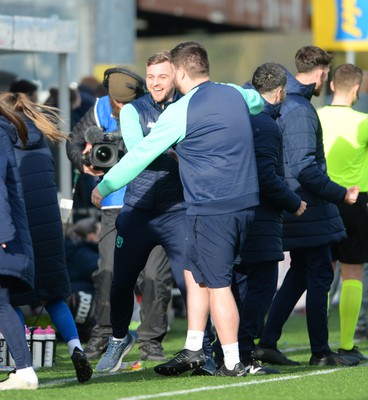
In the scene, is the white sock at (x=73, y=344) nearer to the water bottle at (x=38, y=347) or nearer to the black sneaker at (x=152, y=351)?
the water bottle at (x=38, y=347)

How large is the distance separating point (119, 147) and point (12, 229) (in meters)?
2.32

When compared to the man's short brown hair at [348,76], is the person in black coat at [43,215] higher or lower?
lower

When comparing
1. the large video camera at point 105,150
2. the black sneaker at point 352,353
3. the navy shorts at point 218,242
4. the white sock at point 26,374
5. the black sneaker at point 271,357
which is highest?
the large video camera at point 105,150

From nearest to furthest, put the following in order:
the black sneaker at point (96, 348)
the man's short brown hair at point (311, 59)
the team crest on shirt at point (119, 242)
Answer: the team crest on shirt at point (119, 242) → the man's short brown hair at point (311, 59) → the black sneaker at point (96, 348)

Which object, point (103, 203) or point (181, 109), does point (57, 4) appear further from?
point (181, 109)

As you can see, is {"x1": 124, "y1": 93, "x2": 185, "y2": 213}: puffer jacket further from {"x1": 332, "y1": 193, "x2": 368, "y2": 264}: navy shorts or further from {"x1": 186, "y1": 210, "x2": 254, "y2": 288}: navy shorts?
{"x1": 332, "y1": 193, "x2": 368, "y2": 264}: navy shorts

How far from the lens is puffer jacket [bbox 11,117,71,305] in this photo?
8359 mm

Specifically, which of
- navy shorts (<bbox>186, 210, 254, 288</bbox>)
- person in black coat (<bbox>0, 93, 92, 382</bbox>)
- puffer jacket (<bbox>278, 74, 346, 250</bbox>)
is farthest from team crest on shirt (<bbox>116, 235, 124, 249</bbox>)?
puffer jacket (<bbox>278, 74, 346, 250</bbox>)

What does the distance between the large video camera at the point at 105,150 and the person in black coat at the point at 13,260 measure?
175 centimetres

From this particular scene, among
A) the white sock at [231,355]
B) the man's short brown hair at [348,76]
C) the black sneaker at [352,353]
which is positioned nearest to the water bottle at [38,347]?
the white sock at [231,355]

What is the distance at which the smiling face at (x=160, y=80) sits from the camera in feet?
28.5

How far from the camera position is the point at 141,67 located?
28.2 metres

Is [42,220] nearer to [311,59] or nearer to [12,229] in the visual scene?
[12,229]

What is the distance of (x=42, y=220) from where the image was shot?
27.6ft
